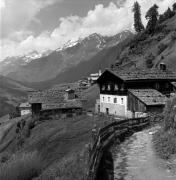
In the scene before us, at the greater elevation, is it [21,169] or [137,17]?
[137,17]

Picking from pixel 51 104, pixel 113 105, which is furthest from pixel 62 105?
pixel 113 105

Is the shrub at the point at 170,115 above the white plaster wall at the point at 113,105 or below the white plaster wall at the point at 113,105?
below

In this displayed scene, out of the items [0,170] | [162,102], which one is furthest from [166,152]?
[162,102]

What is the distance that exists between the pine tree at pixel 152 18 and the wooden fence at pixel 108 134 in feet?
363

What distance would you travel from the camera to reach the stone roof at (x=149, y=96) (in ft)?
170

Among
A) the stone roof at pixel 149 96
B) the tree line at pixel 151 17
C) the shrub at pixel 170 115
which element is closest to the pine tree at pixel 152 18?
the tree line at pixel 151 17

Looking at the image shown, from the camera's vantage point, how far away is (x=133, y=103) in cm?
5481

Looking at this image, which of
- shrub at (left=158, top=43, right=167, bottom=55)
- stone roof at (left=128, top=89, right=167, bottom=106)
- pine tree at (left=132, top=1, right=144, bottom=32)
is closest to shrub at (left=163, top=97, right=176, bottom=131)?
stone roof at (left=128, top=89, right=167, bottom=106)

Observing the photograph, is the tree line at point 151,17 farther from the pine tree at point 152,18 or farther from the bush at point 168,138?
the bush at point 168,138

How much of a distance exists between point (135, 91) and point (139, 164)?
1546 inches

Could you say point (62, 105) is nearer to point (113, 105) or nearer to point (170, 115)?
point (113, 105)

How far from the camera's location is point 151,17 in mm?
146125

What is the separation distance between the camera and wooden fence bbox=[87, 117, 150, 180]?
A: 14774mm

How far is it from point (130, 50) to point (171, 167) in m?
126
